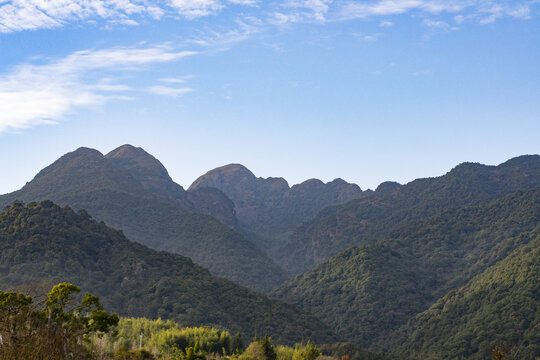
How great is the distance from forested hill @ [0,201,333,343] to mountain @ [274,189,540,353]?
28313 millimetres

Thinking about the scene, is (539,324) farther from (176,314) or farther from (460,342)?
(176,314)

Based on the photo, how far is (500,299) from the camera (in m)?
102

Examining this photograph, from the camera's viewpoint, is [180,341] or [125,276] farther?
[125,276]

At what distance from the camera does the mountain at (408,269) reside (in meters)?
131

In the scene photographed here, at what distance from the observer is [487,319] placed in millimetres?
96562

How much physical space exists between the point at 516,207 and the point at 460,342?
88212 mm

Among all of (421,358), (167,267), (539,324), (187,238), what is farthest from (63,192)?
(539,324)

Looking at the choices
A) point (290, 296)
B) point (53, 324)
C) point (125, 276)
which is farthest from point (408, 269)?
point (53, 324)

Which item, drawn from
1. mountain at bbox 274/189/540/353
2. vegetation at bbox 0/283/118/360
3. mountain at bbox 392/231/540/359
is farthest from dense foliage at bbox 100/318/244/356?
mountain at bbox 274/189/540/353

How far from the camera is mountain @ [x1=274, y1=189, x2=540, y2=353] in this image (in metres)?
131

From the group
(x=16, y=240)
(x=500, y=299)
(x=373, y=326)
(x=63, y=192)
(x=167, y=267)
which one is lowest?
(x=373, y=326)

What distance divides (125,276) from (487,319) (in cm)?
6292

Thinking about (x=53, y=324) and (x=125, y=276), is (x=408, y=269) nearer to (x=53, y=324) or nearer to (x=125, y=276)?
(x=125, y=276)

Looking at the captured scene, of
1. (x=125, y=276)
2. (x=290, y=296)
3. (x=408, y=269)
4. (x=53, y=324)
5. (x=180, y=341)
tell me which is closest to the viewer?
(x=53, y=324)
